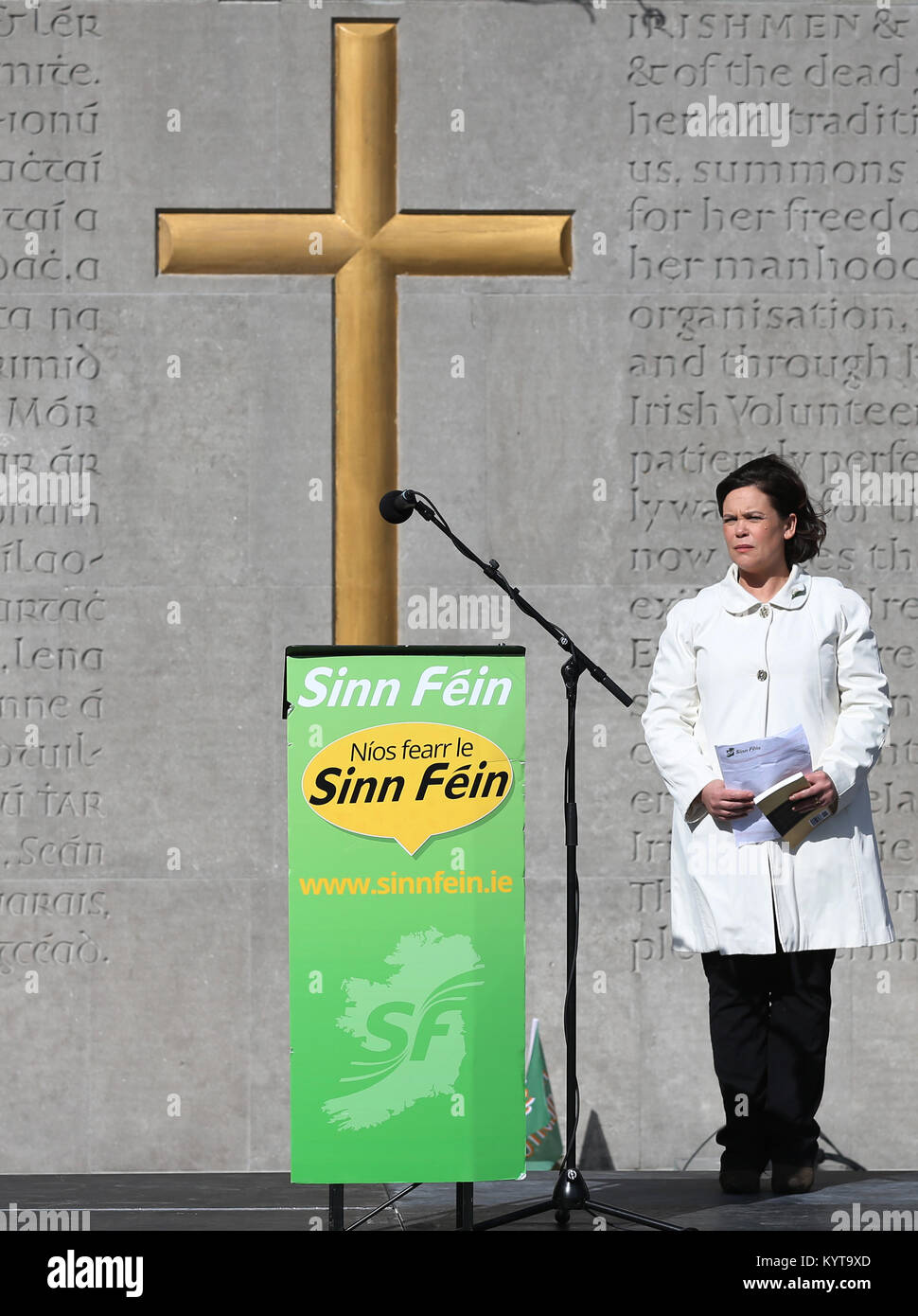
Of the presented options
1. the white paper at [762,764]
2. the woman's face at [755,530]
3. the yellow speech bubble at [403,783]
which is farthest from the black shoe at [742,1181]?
the woman's face at [755,530]

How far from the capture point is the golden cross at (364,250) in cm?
596

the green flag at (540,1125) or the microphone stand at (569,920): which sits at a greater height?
the microphone stand at (569,920)

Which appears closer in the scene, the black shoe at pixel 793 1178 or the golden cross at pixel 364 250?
the black shoe at pixel 793 1178

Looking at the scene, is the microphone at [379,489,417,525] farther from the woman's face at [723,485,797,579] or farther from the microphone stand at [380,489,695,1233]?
the woman's face at [723,485,797,579]

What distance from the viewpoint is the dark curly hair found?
4734 mm

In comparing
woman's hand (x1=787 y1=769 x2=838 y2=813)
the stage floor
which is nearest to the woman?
woman's hand (x1=787 y1=769 x2=838 y2=813)

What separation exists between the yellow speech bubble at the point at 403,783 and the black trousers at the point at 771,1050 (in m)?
1.20

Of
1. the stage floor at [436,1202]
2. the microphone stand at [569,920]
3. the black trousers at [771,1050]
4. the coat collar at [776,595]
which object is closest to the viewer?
the microphone stand at [569,920]

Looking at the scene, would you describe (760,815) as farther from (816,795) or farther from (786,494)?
(786,494)

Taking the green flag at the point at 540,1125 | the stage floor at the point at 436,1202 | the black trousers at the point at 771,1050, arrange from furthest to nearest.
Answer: the green flag at the point at 540,1125
the black trousers at the point at 771,1050
the stage floor at the point at 436,1202

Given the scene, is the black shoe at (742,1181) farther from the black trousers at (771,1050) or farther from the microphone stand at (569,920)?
the microphone stand at (569,920)

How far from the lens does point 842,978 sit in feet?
19.2

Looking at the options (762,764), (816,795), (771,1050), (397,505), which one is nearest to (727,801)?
(762,764)

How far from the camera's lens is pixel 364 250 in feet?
19.7
